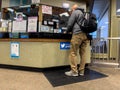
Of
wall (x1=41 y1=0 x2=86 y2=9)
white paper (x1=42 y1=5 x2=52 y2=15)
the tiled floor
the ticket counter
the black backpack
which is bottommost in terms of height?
the tiled floor

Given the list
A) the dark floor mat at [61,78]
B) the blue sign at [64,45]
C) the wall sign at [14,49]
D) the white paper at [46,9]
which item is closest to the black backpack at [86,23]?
the blue sign at [64,45]

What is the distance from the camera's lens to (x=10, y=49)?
5.54m

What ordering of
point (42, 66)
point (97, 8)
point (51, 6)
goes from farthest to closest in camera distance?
point (97, 8), point (51, 6), point (42, 66)

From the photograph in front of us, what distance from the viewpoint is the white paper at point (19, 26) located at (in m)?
5.41

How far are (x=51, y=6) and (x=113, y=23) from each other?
12.5 ft

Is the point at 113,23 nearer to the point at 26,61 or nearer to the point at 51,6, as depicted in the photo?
the point at 51,6

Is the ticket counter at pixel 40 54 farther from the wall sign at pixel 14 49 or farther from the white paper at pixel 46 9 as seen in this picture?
the white paper at pixel 46 9

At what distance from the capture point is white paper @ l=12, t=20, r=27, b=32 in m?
5.41

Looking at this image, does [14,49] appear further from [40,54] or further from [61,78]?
[61,78]

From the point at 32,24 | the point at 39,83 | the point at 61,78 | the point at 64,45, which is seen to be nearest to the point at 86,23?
the point at 64,45

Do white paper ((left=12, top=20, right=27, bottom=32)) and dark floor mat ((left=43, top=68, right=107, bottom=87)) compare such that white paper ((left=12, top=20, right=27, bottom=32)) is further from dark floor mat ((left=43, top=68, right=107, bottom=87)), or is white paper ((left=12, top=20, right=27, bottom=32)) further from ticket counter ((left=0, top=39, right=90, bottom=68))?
dark floor mat ((left=43, top=68, right=107, bottom=87))

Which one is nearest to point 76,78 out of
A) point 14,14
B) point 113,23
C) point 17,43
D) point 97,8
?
point 17,43

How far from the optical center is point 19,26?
18.0 ft

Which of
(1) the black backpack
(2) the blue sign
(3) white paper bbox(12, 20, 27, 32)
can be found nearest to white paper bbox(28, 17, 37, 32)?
(3) white paper bbox(12, 20, 27, 32)
